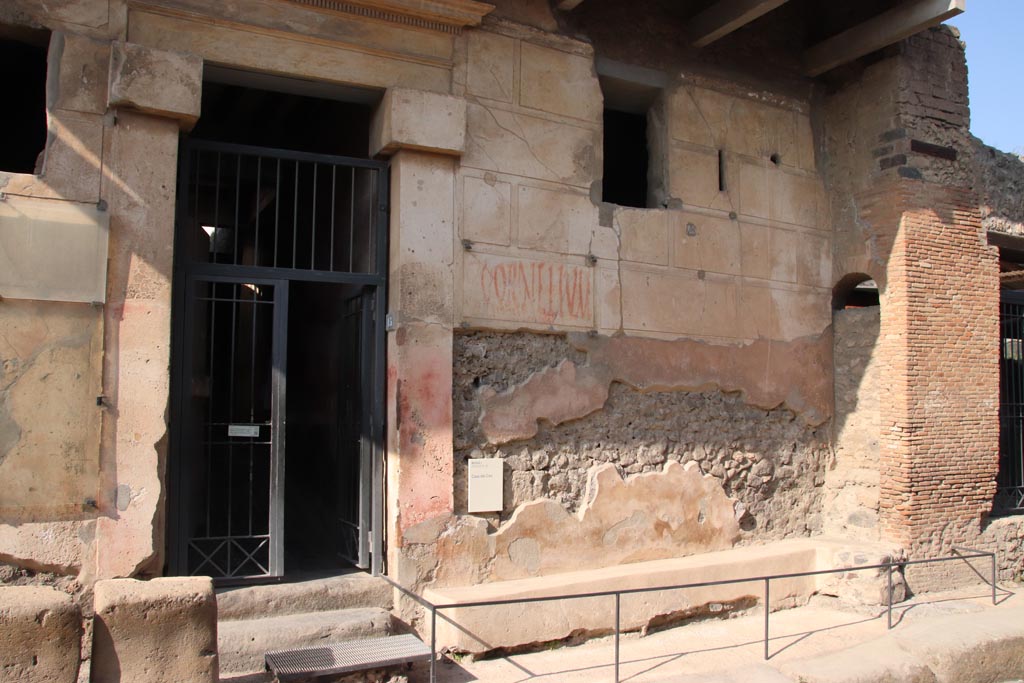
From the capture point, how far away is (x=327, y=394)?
8328 millimetres

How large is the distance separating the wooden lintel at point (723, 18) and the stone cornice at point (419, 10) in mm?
2158

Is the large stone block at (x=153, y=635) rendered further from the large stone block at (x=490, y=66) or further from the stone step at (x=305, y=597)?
the large stone block at (x=490, y=66)

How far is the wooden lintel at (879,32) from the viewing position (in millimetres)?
7316

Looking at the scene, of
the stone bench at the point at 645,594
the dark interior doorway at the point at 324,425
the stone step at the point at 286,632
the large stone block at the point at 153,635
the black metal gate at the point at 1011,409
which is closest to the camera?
the large stone block at the point at 153,635

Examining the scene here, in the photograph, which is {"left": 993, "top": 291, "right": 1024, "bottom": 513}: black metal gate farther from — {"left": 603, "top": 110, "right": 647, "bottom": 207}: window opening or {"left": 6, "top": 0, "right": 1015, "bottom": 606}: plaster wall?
{"left": 603, "top": 110, "right": 647, "bottom": 207}: window opening

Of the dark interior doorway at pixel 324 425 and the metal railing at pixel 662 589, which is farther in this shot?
the dark interior doorway at pixel 324 425

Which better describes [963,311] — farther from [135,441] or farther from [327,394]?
[135,441]

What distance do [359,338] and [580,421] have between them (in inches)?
72.9

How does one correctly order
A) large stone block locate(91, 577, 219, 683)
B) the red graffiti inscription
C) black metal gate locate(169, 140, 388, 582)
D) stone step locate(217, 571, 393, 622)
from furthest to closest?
the red graffiti inscription, black metal gate locate(169, 140, 388, 582), stone step locate(217, 571, 393, 622), large stone block locate(91, 577, 219, 683)

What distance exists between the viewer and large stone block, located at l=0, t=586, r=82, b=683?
3867 millimetres

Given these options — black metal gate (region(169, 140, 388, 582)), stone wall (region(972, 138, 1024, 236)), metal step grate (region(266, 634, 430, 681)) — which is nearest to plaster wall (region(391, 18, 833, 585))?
black metal gate (region(169, 140, 388, 582))

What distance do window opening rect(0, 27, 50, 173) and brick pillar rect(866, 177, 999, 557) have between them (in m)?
7.47

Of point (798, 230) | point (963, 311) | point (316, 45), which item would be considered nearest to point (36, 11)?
point (316, 45)

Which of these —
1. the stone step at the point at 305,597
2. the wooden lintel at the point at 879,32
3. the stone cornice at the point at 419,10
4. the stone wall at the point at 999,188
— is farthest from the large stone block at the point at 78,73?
the stone wall at the point at 999,188
